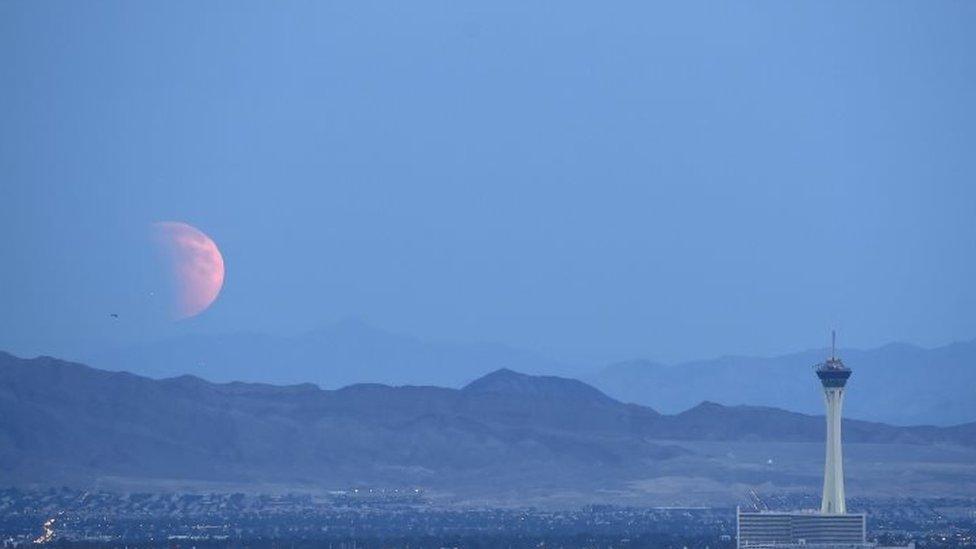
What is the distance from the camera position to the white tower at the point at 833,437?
16012 centimetres

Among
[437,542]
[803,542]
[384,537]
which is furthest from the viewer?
[384,537]

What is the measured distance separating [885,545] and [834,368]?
1387cm

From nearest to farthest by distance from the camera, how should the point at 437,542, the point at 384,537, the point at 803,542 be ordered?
1. the point at 803,542
2. the point at 437,542
3. the point at 384,537

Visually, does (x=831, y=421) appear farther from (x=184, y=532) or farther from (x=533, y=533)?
(x=184, y=532)

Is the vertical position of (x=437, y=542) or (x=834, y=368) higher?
(x=834, y=368)

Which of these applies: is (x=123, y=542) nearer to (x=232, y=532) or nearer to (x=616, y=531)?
(x=232, y=532)

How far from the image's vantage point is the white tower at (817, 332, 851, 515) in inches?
6304

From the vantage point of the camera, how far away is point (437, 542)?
6875 inches

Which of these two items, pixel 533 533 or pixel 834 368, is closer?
pixel 834 368

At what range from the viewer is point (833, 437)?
16038 centimetres

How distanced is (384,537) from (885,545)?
45.9 meters

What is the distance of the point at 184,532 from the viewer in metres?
196

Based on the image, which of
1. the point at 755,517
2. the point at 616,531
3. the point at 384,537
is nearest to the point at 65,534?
the point at 384,537

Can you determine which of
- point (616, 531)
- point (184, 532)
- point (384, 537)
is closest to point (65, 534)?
point (184, 532)
